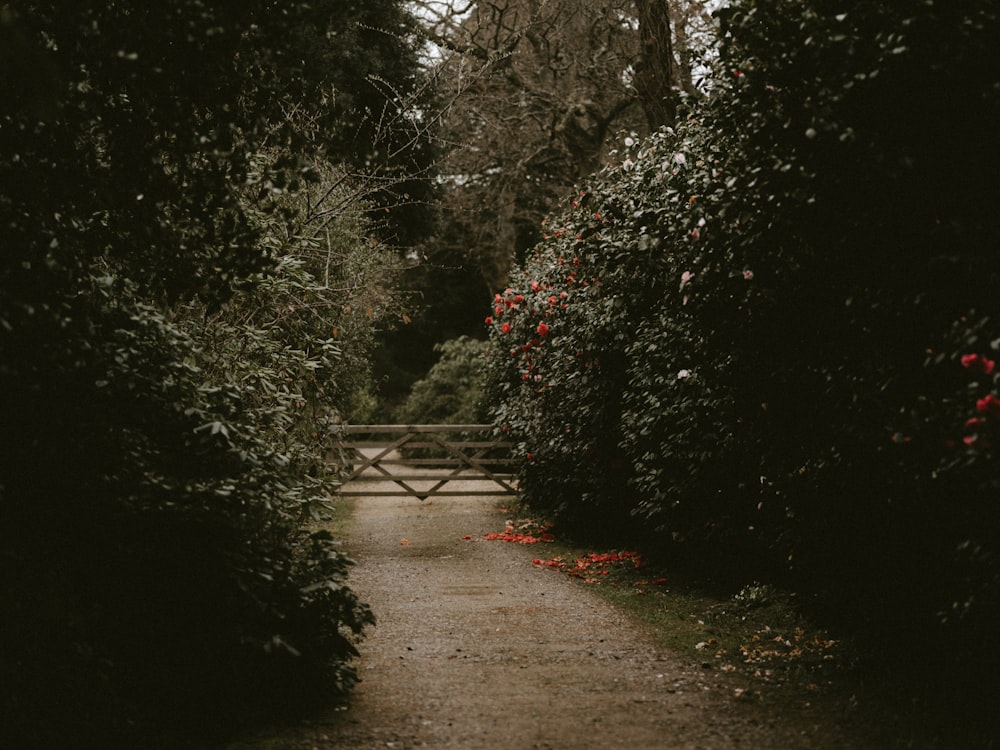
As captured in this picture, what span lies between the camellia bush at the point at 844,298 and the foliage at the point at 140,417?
7.70 feet

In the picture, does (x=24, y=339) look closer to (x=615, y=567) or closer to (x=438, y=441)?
(x=615, y=567)

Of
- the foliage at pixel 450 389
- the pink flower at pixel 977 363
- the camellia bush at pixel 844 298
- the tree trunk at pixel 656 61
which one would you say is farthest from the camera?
the foliage at pixel 450 389

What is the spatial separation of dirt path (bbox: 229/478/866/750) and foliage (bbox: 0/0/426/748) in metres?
0.55

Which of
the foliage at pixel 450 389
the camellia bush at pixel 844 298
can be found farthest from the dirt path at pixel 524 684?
the foliage at pixel 450 389

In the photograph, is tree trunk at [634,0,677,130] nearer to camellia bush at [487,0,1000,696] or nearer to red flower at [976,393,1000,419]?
camellia bush at [487,0,1000,696]

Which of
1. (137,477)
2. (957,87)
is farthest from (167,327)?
(957,87)

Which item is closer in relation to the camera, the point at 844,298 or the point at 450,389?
the point at 844,298

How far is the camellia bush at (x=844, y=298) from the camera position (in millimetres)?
4504

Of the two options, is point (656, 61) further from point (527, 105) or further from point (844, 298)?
point (527, 105)

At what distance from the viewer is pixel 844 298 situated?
5.29 m

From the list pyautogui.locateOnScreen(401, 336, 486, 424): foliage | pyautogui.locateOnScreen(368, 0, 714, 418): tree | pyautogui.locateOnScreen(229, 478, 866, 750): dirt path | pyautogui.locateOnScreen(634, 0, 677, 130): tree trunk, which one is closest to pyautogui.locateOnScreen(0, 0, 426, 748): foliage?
pyautogui.locateOnScreen(229, 478, 866, 750): dirt path

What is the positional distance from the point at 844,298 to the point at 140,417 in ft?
12.3

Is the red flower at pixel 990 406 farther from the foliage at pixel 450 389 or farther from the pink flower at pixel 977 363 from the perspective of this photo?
the foliage at pixel 450 389

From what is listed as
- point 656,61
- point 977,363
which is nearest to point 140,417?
point 977,363
